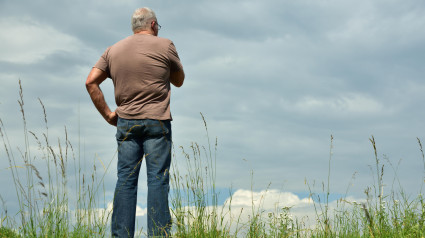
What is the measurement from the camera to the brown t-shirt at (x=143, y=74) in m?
5.09

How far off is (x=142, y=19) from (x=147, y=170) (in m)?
1.82

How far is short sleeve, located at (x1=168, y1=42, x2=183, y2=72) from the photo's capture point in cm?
531

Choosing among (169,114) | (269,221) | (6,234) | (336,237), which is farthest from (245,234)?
(6,234)

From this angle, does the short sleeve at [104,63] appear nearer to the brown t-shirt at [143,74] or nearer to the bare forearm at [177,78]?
Answer: the brown t-shirt at [143,74]

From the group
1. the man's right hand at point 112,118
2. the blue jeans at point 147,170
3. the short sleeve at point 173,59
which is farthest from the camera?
the man's right hand at point 112,118

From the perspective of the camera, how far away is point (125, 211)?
5.16 meters

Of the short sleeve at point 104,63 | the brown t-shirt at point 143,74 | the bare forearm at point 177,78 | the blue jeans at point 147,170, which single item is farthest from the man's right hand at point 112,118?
the bare forearm at point 177,78

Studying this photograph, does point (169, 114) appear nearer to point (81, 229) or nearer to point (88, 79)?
point (88, 79)

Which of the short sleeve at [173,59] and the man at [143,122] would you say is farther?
the short sleeve at [173,59]

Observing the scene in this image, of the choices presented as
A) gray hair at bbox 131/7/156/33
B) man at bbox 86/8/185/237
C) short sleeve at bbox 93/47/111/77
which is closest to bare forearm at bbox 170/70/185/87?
man at bbox 86/8/185/237

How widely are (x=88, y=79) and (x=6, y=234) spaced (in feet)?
6.57

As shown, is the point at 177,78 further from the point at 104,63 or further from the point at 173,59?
the point at 104,63

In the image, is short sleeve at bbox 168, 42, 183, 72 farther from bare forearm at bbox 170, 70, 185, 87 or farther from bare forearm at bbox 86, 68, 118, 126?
bare forearm at bbox 86, 68, 118, 126

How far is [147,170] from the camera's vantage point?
512 cm
